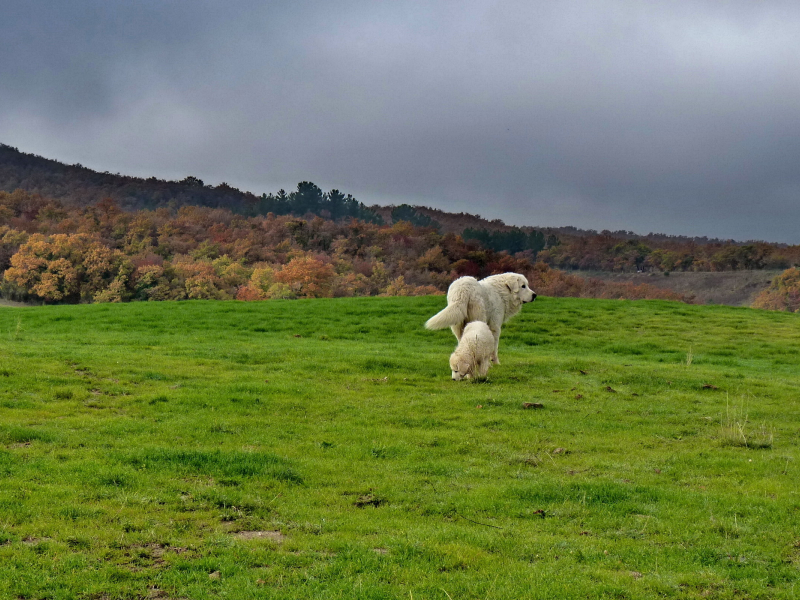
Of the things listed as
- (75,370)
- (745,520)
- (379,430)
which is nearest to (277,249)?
(75,370)

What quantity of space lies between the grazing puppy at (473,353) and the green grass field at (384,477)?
45 cm

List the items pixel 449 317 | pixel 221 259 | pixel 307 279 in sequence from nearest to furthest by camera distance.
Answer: pixel 449 317
pixel 307 279
pixel 221 259

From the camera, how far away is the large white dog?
663 inches

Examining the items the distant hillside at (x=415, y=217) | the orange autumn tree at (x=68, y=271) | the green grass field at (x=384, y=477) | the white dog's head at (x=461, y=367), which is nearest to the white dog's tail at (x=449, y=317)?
the white dog's head at (x=461, y=367)

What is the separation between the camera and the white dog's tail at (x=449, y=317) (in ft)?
54.1

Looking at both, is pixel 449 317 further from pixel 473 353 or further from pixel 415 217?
pixel 415 217

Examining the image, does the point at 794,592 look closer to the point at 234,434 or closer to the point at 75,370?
the point at 234,434

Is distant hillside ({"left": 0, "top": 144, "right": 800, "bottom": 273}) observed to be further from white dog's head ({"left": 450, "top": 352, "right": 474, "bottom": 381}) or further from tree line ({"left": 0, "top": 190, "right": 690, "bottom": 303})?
white dog's head ({"left": 450, "top": 352, "right": 474, "bottom": 381})

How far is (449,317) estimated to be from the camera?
16703 mm

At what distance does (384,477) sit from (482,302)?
9.13 m

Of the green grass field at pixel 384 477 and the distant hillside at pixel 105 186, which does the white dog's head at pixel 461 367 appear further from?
the distant hillside at pixel 105 186

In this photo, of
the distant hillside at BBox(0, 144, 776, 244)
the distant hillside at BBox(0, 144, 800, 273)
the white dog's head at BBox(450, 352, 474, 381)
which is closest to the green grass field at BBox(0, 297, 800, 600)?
the white dog's head at BBox(450, 352, 474, 381)

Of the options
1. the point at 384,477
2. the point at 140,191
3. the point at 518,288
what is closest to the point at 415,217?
the point at 140,191

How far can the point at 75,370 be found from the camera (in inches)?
609
